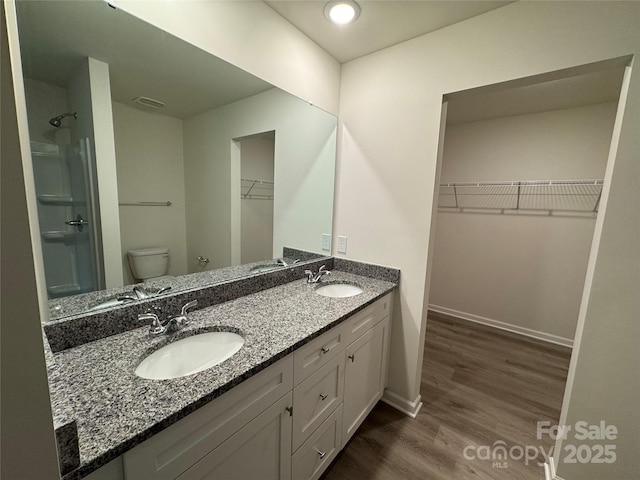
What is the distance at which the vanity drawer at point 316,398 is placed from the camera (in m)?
1.08

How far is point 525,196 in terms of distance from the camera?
9.23ft

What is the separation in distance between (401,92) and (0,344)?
1.98 metres

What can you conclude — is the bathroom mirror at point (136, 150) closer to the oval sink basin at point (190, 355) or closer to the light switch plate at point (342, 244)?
the oval sink basin at point (190, 355)

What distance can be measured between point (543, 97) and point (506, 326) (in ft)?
7.72

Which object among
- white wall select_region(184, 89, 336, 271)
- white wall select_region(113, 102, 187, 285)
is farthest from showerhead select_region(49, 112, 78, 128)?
white wall select_region(184, 89, 336, 271)

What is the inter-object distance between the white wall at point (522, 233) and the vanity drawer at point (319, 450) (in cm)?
258

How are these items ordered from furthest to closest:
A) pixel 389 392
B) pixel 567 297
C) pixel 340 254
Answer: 1. pixel 567 297
2. pixel 340 254
3. pixel 389 392

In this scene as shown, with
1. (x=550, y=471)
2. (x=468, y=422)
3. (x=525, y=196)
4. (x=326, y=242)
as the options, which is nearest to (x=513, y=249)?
(x=525, y=196)

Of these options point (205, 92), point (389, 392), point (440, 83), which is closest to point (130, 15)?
point (205, 92)

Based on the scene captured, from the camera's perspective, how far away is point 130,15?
997 millimetres

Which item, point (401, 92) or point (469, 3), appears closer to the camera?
point (469, 3)

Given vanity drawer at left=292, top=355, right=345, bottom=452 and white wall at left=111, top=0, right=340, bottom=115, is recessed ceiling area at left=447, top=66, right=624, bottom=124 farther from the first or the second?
vanity drawer at left=292, top=355, right=345, bottom=452

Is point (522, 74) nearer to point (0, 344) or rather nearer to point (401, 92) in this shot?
point (401, 92)

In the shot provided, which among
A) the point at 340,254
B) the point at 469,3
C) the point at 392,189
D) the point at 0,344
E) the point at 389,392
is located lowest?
the point at 389,392
